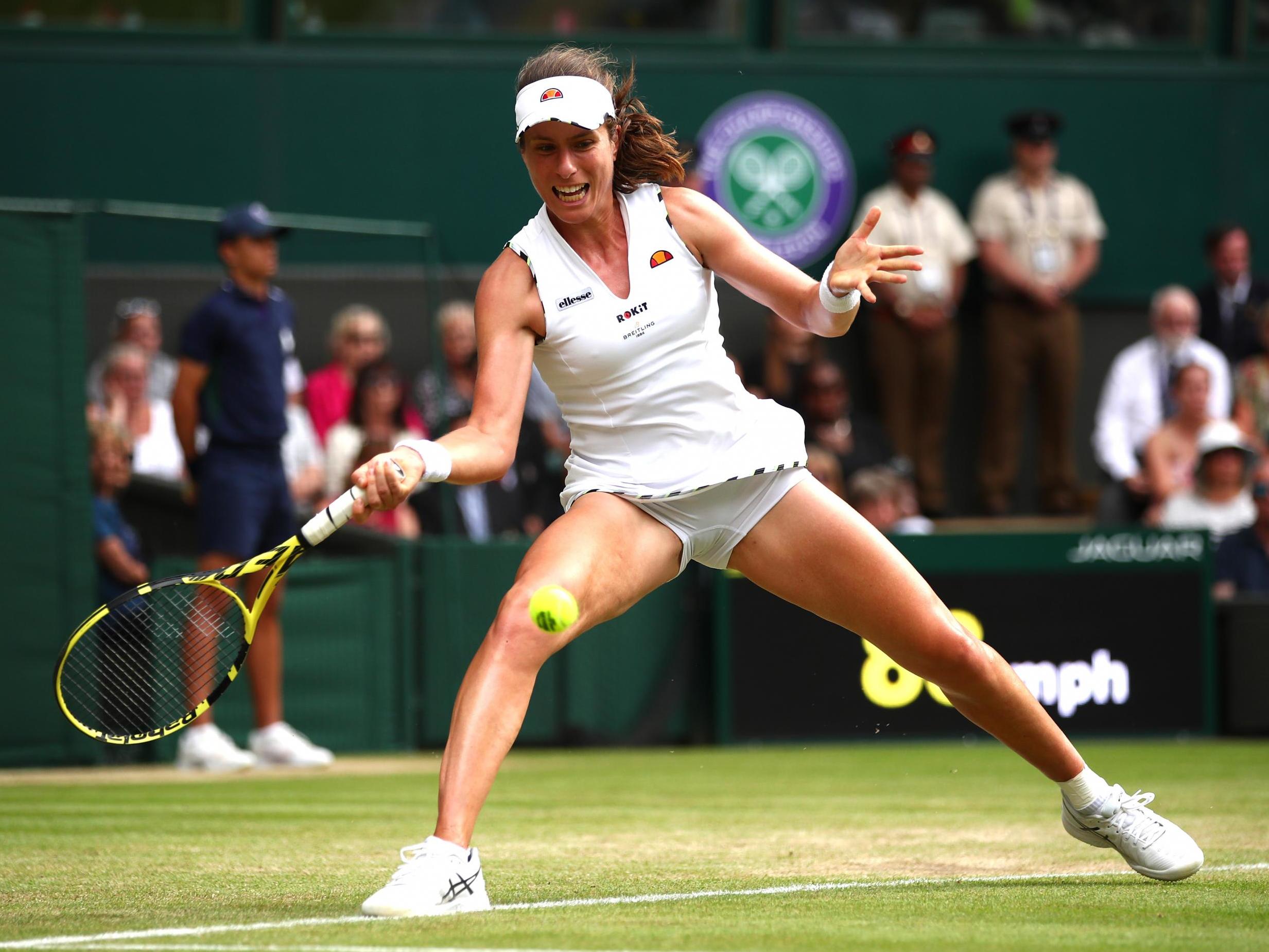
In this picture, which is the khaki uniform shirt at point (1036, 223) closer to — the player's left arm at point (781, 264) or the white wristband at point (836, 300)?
the player's left arm at point (781, 264)

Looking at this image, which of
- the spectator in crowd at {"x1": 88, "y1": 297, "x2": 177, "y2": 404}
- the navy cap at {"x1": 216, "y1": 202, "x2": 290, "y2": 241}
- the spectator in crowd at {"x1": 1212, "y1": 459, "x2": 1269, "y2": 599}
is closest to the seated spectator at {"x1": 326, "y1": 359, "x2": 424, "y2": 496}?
the spectator in crowd at {"x1": 88, "y1": 297, "x2": 177, "y2": 404}

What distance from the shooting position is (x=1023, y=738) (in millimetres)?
5121

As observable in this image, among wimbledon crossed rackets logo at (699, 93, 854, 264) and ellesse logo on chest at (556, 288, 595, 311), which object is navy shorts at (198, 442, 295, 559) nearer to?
ellesse logo on chest at (556, 288, 595, 311)

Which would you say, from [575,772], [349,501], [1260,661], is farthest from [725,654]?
[349,501]

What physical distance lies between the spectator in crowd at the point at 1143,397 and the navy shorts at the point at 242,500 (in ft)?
18.6

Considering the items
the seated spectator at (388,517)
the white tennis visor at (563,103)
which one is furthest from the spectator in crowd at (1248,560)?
the white tennis visor at (563,103)

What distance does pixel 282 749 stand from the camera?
9.09 m

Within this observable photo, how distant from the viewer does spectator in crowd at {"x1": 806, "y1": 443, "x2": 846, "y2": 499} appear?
435 inches

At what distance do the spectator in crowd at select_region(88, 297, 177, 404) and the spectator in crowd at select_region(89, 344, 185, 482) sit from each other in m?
0.08

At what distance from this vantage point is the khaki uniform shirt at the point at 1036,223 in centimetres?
1331

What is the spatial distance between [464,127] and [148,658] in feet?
29.1

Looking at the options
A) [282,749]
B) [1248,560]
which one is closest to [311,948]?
[282,749]

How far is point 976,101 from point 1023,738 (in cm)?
1043

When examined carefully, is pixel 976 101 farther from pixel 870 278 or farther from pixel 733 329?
pixel 870 278
